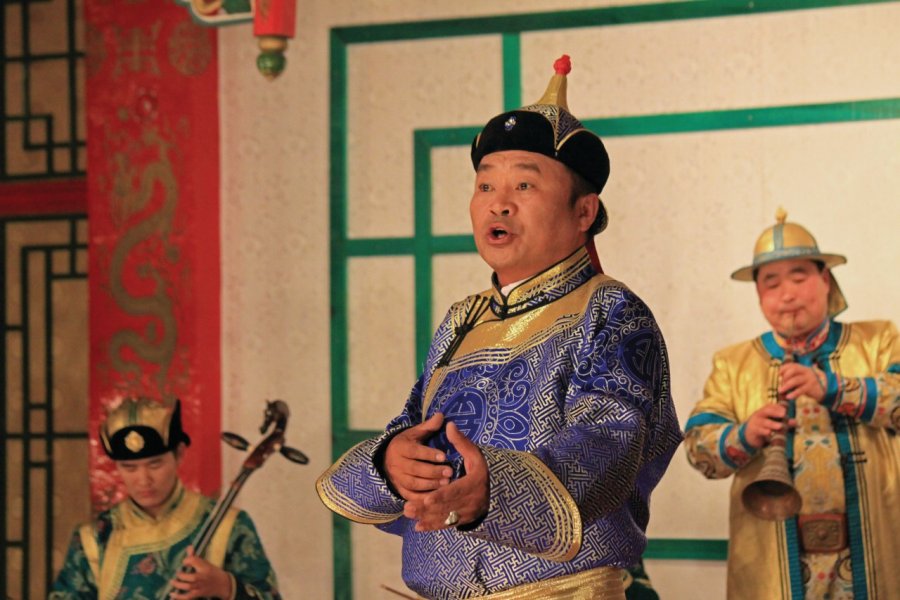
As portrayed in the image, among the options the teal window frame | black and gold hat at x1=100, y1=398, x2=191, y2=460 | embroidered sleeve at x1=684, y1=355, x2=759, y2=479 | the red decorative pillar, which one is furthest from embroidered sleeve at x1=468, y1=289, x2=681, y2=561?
the red decorative pillar

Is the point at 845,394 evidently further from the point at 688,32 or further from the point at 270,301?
the point at 270,301

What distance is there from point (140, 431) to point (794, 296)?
1.91 meters

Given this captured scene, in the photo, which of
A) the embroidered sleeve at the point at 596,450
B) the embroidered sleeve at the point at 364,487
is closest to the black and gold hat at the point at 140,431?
the embroidered sleeve at the point at 364,487

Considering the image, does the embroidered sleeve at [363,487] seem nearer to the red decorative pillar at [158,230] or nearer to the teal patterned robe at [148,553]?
the teal patterned robe at [148,553]

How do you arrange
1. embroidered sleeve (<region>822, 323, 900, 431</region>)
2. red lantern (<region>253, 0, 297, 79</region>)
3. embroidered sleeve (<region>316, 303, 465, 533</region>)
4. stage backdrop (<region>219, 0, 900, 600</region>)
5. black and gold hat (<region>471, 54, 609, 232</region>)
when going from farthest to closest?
stage backdrop (<region>219, 0, 900, 600</region>), red lantern (<region>253, 0, 297, 79</region>), embroidered sleeve (<region>822, 323, 900, 431</region>), black and gold hat (<region>471, 54, 609, 232</region>), embroidered sleeve (<region>316, 303, 465, 533</region>)

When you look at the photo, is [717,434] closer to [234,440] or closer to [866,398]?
[866,398]

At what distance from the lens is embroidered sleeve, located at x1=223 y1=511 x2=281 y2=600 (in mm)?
3656

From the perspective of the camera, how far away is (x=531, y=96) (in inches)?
186

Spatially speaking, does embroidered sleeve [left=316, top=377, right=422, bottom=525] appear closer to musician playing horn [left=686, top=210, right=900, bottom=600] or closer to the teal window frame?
musician playing horn [left=686, top=210, right=900, bottom=600]


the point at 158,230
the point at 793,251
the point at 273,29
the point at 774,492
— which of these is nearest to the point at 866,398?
the point at 774,492

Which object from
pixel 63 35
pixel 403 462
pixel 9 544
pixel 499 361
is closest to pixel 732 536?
pixel 499 361

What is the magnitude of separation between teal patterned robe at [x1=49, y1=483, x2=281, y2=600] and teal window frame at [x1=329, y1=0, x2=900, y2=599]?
3.61 feet

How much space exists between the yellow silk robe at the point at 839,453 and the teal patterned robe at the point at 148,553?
1.30 metres

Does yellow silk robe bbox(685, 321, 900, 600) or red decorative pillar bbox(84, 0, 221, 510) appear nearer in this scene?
yellow silk robe bbox(685, 321, 900, 600)
